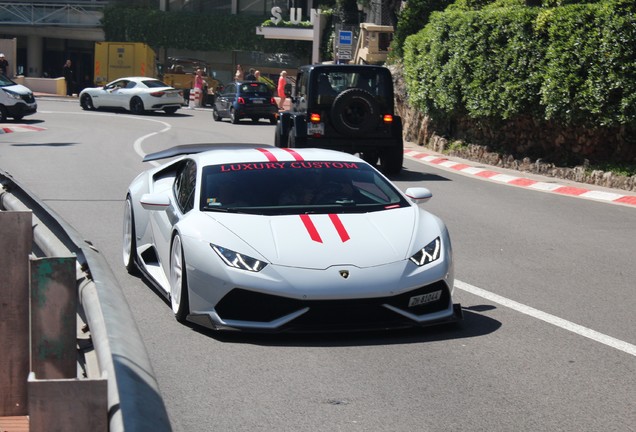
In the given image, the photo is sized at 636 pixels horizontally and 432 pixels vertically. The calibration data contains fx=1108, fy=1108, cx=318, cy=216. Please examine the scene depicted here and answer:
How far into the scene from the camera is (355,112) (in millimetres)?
19938

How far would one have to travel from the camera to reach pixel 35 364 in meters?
5.09

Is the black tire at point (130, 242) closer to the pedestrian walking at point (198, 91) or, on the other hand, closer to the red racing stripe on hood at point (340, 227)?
the red racing stripe on hood at point (340, 227)

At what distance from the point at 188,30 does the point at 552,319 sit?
61.8 meters

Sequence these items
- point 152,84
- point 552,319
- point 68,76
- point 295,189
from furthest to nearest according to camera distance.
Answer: point 68,76 → point 152,84 → point 295,189 → point 552,319

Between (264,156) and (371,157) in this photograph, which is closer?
(264,156)

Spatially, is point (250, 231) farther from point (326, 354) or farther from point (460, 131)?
point (460, 131)

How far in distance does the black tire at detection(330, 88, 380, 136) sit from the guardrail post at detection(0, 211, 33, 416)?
1402 centimetres

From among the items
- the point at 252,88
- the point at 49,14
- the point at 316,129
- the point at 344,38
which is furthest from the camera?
the point at 49,14

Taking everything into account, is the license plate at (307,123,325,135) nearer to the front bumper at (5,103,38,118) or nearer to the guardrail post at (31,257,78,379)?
the guardrail post at (31,257,78,379)

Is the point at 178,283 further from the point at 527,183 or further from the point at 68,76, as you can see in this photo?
the point at 68,76

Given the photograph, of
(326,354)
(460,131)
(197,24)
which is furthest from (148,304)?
(197,24)

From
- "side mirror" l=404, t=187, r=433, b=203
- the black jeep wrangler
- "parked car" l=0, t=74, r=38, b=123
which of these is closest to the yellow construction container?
"parked car" l=0, t=74, r=38, b=123

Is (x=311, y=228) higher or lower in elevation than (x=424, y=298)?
higher

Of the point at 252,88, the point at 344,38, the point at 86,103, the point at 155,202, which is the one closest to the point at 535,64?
the point at 155,202
